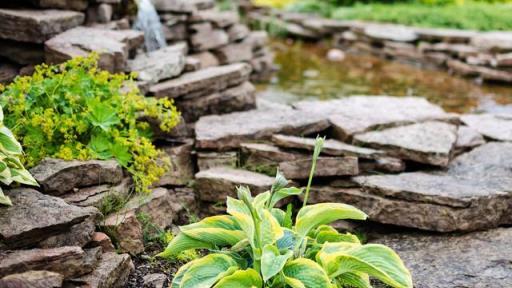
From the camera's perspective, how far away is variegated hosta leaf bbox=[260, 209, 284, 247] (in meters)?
3.12

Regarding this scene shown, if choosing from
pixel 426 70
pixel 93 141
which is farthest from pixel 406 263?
pixel 426 70

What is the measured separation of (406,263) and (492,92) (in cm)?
571

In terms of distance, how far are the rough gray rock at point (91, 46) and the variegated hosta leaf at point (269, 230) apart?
2391 millimetres

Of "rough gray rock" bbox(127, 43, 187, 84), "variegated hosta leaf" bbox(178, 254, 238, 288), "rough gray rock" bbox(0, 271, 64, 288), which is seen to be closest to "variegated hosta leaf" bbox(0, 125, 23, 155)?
"rough gray rock" bbox(0, 271, 64, 288)

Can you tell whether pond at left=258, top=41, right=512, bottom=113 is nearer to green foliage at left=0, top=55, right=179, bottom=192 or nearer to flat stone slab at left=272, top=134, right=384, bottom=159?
flat stone slab at left=272, top=134, right=384, bottom=159

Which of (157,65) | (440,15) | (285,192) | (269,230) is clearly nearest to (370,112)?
(157,65)

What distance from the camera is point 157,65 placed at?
5441 millimetres

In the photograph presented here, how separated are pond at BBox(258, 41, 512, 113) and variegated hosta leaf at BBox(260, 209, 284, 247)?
471cm

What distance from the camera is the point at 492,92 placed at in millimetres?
8719

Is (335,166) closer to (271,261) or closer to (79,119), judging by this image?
(271,261)

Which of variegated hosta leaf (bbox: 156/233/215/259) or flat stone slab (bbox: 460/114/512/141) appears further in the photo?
flat stone slab (bbox: 460/114/512/141)

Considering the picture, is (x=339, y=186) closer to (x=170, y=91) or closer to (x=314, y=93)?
(x=170, y=91)

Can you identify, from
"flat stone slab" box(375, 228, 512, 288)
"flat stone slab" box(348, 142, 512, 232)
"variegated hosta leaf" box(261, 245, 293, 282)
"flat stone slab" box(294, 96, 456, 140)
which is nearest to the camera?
"variegated hosta leaf" box(261, 245, 293, 282)

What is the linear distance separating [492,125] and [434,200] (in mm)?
2304
